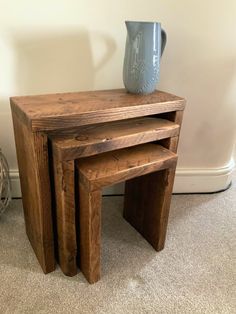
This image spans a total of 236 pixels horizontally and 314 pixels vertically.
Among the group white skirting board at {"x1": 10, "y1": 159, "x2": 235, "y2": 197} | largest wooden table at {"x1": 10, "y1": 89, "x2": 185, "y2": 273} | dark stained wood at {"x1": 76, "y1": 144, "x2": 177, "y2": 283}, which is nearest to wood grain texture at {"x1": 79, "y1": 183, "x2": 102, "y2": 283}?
dark stained wood at {"x1": 76, "y1": 144, "x2": 177, "y2": 283}

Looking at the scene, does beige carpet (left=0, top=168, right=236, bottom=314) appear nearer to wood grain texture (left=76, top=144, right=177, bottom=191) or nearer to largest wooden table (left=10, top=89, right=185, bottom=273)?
largest wooden table (left=10, top=89, right=185, bottom=273)

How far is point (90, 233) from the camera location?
90 cm

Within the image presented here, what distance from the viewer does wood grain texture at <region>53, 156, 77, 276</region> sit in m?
0.84

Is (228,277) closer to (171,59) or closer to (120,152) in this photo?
(120,152)

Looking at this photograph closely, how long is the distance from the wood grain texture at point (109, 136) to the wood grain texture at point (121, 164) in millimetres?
53

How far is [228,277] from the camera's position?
1055 mm

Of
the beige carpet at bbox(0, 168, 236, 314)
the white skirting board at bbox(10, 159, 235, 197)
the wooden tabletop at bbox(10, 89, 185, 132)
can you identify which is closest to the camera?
the wooden tabletop at bbox(10, 89, 185, 132)

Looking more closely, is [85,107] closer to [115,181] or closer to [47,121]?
[47,121]

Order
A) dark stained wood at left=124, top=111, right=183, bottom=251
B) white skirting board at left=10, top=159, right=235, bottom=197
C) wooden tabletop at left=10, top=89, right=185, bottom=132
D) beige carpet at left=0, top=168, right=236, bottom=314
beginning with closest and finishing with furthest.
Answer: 1. wooden tabletop at left=10, top=89, right=185, bottom=132
2. beige carpet at left=0, top=168, right=236, bottom=314
3. dark stained wood at left=124, top=111, right=183, bottom=251
4. white skirting board at left=10, top=159, right=235, bottom=197

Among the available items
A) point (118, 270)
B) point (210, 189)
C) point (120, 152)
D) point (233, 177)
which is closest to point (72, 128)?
point (120, 152)

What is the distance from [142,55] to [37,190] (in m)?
0.60

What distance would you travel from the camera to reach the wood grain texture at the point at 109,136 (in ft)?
2.67

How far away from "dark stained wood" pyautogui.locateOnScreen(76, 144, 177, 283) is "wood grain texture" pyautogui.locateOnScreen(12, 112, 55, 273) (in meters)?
0.11

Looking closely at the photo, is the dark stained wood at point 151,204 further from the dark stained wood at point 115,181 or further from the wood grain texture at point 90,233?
the wood grain texture at point 90,233
